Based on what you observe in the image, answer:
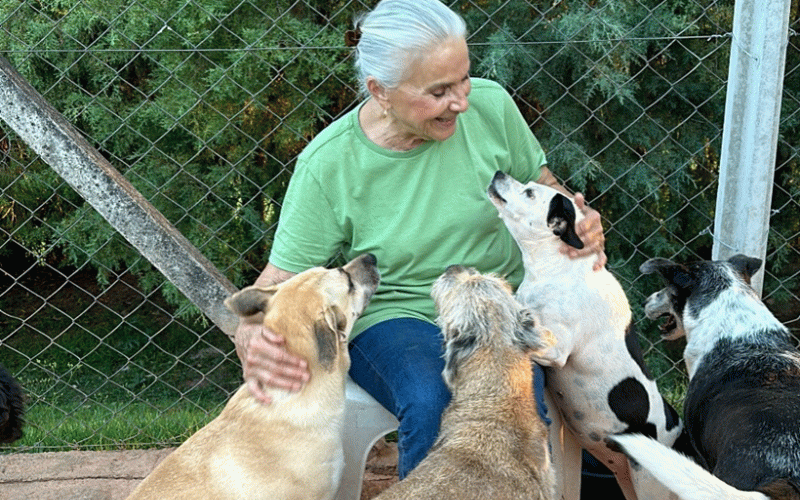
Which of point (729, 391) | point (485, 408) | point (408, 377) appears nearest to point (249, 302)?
point (408, 377)

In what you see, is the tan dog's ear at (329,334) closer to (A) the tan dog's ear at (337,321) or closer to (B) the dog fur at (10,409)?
(A) the tan dog's ear at (337,321)

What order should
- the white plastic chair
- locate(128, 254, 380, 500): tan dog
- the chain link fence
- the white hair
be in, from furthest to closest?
1. the chain link fence
2. the white plastic chair
3. the white hair
4. locate(128, 254, 380, 500): tan dog

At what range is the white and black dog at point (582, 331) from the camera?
138 inches

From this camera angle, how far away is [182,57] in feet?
15.4

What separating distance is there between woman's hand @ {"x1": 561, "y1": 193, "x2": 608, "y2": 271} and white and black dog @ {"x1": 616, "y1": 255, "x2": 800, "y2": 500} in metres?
0.25

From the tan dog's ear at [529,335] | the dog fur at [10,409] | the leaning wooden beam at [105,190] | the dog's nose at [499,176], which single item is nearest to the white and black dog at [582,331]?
the dog's nose at [499,176]

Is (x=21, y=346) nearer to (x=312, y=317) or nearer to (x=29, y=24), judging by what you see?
(x=29, y=24)

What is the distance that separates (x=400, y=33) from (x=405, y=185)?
22.6 inches

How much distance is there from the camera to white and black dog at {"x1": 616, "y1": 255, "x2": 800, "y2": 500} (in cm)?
274

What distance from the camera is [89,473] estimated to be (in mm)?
4152

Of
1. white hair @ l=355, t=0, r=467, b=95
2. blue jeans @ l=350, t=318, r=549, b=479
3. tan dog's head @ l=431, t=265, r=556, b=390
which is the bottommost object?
blue jeans @ l=350, t=318, r=549, b=479

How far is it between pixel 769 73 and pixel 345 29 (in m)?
2.03

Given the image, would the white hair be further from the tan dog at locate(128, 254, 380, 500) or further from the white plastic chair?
the white plastic chair

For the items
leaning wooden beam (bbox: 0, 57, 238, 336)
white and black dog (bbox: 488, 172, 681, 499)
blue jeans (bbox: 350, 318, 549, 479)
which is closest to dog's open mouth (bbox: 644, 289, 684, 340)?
white and black dog (bbox: 488, 172, 681, 499)
